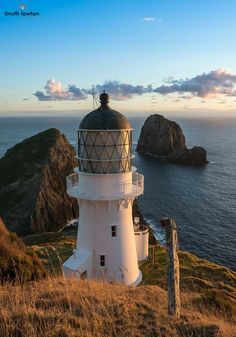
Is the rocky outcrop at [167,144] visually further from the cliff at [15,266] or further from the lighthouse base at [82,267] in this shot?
the cliff at [15,266]

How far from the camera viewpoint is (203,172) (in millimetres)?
88062

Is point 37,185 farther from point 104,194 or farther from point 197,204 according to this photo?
point 104,194

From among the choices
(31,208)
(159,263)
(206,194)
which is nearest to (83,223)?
(159,263)

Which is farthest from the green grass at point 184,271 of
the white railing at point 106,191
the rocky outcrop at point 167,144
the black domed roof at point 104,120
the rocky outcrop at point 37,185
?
the rocky outcrop at point 167,144

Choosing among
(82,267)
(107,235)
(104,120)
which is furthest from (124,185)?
(82,267)

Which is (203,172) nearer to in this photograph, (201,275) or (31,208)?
(31,208)

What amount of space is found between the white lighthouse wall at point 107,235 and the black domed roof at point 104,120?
4031 mm

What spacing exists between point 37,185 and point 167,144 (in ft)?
235

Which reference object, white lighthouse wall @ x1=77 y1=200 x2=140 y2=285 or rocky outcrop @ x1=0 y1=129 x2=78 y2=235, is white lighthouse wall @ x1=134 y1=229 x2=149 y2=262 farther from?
rocky outcrop @ x1=0 y1=129 x2=78 y2=235

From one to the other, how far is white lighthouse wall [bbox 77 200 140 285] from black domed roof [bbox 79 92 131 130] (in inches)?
159

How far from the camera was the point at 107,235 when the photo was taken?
1923 centimetres

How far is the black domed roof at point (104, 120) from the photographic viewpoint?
17.7 metres

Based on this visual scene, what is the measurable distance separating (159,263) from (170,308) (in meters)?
18.7

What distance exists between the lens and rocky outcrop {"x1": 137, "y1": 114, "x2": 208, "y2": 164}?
104000 mm
